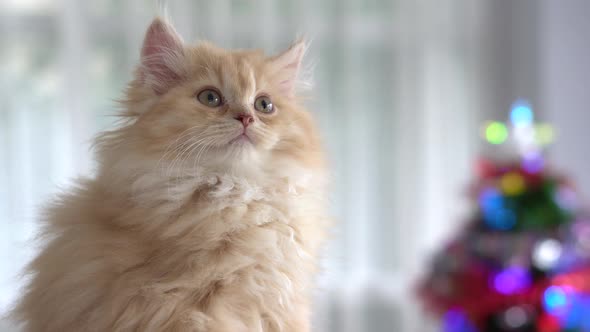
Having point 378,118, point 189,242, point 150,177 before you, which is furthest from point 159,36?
point 378,118

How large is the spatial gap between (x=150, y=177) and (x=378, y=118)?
3.18 metres

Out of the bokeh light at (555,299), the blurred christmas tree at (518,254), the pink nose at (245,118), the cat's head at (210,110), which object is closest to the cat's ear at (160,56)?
the cat's head at (210,110)

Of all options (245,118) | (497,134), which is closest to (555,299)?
(497,134)

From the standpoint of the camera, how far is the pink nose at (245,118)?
3.54ft

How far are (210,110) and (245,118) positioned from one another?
0.06 metres

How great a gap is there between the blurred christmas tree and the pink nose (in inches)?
86.6

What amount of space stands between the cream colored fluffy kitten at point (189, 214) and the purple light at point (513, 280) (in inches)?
79.8

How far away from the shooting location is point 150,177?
102cm

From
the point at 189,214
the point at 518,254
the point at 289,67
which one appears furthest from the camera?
the point at 518,254

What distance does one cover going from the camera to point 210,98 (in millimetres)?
1109

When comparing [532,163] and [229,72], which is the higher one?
[532,163]

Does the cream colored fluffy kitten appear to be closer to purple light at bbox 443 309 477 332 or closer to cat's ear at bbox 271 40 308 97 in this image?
cat's ear at bbox 271 40 308 97

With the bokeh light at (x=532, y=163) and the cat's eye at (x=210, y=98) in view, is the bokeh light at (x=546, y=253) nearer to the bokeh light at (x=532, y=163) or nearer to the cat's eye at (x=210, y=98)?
the bokeh light at (x=532, y=163)

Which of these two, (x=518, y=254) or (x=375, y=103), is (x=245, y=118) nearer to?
(x=518, y=254)
